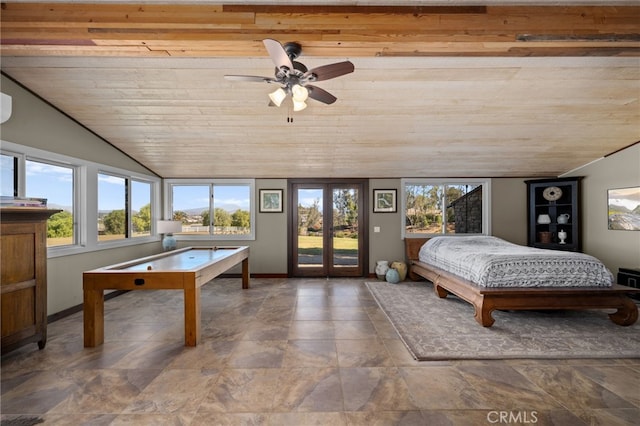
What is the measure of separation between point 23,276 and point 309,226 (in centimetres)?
424

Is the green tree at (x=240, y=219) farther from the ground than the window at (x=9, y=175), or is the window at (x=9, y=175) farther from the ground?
the window at (x=9, y=175)

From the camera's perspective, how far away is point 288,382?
215cm

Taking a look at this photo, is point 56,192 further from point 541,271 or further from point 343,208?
point 541,271

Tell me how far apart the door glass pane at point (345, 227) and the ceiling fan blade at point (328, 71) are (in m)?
3.72

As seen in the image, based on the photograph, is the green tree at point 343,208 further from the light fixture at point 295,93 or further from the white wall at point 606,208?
the white wall at point 606,208

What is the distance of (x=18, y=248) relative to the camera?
8.24 feet

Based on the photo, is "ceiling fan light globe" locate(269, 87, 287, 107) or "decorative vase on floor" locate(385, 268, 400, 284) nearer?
"ceiling fan light globe" locate(269, 87, 287, 107)

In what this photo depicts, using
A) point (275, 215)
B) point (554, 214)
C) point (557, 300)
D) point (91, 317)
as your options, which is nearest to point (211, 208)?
point (275, 215)

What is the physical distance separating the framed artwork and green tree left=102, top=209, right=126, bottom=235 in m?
8.44

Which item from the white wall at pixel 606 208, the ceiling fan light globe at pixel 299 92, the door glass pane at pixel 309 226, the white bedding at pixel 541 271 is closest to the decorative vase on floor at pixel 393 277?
the door glass pane at pixel 309 226

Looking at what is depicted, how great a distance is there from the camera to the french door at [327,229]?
19.4 ft

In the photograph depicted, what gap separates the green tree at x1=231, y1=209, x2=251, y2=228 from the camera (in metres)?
6.03

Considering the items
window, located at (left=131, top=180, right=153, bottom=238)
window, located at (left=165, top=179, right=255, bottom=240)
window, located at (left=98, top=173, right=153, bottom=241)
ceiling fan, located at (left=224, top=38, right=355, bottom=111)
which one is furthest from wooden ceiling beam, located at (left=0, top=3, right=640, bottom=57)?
window, located at (left=165, top=179, right=255, bottom=240)

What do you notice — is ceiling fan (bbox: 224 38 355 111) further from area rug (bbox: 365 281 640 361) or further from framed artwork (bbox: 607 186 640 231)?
framed artwork (bbox: 607 186 640 231)
